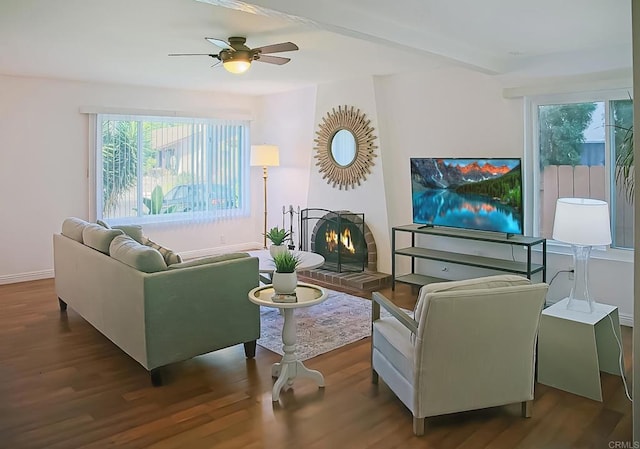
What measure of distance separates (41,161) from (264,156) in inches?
115

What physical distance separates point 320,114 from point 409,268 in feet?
7.97

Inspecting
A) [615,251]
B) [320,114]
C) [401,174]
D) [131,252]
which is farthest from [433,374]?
[320,114]

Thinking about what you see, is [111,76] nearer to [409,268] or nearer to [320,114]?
[320,114]

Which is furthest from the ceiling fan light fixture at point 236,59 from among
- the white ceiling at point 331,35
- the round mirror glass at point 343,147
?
the round mirror glass at point 343,147

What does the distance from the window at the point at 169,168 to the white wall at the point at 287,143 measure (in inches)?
12.2

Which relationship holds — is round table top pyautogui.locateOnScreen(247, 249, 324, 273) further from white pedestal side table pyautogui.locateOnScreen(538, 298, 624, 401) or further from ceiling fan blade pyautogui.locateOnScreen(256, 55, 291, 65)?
white pedestal side table pyautogui.locateOnScreen(538, 298, 624, 401)

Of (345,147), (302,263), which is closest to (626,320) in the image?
(302,263)

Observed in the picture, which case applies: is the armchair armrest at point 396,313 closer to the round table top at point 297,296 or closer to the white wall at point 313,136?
the round table top at point 297,296

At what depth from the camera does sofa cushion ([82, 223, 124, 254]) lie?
4.04m

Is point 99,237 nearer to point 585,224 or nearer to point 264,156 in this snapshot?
point 585,224

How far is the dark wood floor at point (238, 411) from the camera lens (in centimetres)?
275

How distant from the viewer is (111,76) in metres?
6.26

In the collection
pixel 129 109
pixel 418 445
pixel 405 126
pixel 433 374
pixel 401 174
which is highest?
pixel 129 109

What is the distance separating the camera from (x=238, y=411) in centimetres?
307
